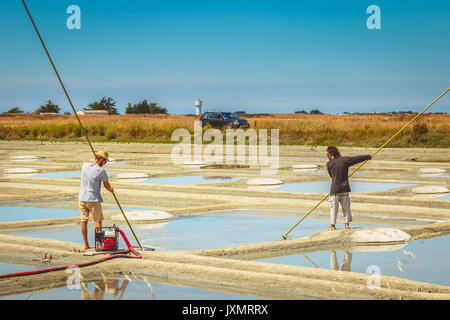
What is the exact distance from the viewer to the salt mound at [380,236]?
1077 cm

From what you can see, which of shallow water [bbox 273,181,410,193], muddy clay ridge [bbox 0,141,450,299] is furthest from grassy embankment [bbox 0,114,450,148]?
shallow water [bbox 273,181,410,193]

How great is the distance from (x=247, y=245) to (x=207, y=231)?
188 centimetres

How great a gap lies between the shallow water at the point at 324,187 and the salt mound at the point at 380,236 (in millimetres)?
6641

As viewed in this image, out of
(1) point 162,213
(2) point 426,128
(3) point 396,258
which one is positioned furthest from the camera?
(2) point 426,128

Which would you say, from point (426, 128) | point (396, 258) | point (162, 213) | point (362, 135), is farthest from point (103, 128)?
point (396, 258)

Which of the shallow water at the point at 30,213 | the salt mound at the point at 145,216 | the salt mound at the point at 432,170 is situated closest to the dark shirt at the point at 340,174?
the salt mound at the point at 145,216

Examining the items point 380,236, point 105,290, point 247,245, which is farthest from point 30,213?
point 380,236

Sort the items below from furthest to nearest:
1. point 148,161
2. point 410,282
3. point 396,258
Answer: point 148,161, point 396,258, point 410,282

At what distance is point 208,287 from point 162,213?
548 centimetres

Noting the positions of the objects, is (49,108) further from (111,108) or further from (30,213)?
(30,213)

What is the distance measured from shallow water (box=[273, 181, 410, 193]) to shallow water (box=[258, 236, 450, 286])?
753 cm
